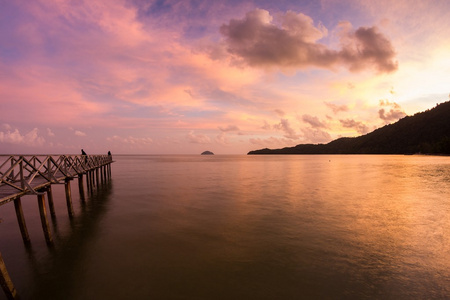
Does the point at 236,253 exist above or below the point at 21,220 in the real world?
below

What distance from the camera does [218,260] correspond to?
35.8ft

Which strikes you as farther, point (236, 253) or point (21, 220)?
point (21, 220)

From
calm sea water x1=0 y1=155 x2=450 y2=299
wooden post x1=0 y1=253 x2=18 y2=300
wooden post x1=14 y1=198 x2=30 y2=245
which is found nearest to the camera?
wooden post x1=0 y1=253 x2=18 y2=300

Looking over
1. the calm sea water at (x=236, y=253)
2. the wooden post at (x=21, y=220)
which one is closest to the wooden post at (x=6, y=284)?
the calm sea water at (x=236, y=253)

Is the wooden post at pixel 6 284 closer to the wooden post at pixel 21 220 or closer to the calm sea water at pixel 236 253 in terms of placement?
the calm sea water at pixel 236 253

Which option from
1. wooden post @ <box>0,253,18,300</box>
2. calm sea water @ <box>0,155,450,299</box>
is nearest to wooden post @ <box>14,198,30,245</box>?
calm sea water @ <box>0,155,450,299</box>

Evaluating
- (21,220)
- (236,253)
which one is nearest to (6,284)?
(21,220)

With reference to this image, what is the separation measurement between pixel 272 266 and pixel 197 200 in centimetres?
1578

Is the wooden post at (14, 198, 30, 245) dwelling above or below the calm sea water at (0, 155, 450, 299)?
above

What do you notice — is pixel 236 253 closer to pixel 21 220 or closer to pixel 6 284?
pixel 6 284

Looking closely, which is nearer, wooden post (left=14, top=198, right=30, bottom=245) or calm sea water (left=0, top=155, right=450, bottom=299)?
calm sea water (left=0, top=155, right=450, bottom=299)

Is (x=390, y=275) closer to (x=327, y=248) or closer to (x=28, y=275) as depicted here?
(x=327, y=248)

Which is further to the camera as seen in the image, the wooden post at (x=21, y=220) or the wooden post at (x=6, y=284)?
the wooden post at (x=21, y=220)

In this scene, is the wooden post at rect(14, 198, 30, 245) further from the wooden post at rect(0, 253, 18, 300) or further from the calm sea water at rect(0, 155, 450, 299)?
the wooden post at rect(0, 253, 18, 300)
